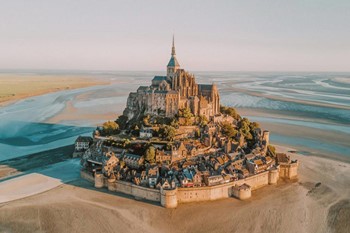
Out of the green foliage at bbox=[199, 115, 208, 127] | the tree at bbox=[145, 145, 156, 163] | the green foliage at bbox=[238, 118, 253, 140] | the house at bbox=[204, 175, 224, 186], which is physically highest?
the green foliage at bbox=[199, 115, 208, 127]

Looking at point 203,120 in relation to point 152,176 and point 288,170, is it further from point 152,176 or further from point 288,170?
point 152,176

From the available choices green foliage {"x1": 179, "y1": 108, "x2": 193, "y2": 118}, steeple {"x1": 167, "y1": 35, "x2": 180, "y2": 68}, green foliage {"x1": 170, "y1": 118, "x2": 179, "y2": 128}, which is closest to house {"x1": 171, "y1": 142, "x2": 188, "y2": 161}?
green foliage {"x1": 170, "y1": 118, "x2": 179, "y2": 128}

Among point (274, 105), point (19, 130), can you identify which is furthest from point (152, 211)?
point (274, 105)

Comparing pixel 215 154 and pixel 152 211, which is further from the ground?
pixel 215 154

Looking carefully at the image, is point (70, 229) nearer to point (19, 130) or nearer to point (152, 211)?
point (152, 211)

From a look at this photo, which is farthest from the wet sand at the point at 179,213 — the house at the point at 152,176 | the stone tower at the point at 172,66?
the stone tower at the point at 172,66

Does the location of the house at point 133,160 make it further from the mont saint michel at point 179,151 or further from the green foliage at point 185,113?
the green foliage at point 185,113

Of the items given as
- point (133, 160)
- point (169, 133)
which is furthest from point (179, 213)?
point (169, 133)

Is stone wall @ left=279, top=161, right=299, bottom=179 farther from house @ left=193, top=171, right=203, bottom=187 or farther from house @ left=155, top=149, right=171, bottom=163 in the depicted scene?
house @ left=155, top=149, right=171, bottom=163
